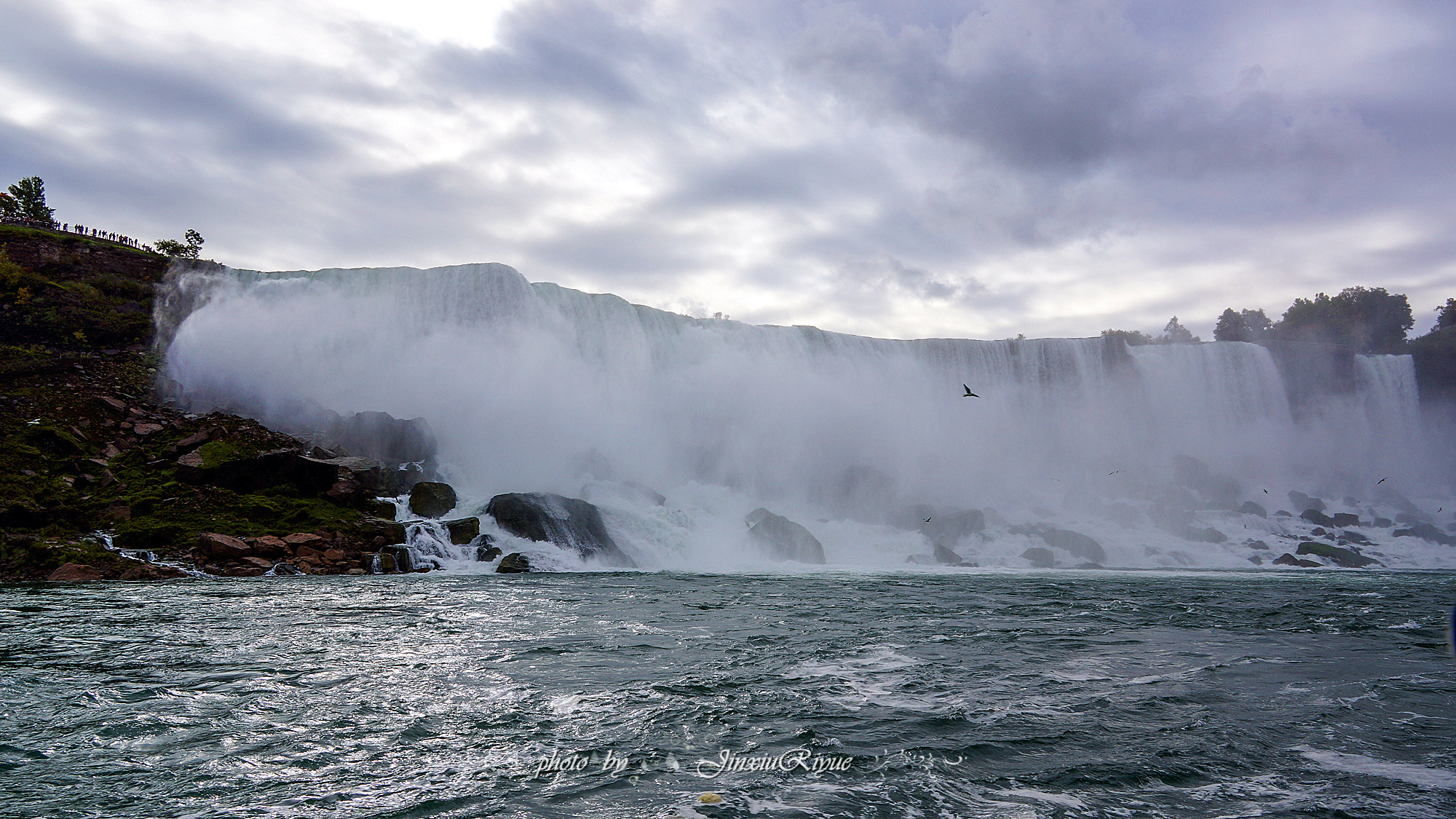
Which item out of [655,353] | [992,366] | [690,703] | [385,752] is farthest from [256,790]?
[992,366]

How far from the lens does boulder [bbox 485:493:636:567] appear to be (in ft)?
77.9

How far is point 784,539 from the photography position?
1159 inches

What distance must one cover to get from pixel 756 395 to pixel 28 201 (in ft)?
191

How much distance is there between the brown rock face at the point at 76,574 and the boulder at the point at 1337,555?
4626 cm

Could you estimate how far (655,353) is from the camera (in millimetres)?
41031

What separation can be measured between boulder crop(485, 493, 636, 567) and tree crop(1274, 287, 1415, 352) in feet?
237

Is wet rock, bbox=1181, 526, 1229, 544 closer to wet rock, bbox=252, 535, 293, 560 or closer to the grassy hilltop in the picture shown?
the grassy hilltop

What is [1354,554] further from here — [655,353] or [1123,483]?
[655,353]

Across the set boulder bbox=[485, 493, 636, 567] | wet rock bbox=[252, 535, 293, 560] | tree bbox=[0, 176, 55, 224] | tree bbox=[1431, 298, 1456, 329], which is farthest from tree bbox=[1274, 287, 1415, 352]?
tree bbox=[0, 176, 55, 224]

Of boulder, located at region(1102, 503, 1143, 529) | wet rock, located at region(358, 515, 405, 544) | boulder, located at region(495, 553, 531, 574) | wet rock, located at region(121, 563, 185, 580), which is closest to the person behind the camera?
wet rock, located at region(121, 563, 185, 580)

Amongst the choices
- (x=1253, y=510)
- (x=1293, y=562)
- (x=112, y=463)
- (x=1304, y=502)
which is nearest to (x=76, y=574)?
(x=112, y=463)

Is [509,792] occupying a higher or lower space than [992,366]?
lower

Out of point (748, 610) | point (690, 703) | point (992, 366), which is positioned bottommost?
point (748, 610)

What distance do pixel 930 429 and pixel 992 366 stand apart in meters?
7.47
